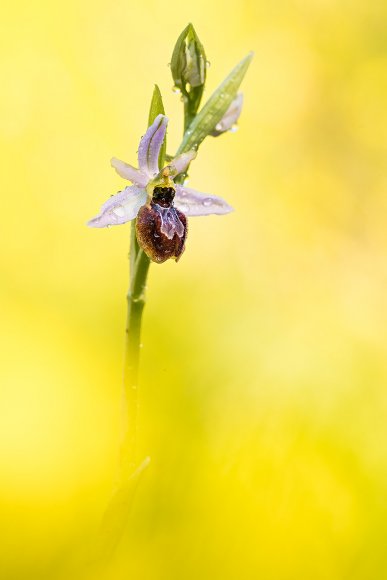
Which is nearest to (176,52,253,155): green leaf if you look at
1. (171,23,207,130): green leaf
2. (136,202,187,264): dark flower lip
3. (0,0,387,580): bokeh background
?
(171,23,207,130): green leaf

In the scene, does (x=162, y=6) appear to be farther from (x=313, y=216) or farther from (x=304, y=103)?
(x=313, y=216)

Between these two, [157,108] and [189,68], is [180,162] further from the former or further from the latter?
[189,68]

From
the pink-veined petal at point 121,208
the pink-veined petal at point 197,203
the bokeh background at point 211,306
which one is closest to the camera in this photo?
the pink-veined petal at point 121,208

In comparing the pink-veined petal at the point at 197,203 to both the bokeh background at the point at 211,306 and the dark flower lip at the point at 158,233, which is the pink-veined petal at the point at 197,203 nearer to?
the dark flower lip at the point at 158,233

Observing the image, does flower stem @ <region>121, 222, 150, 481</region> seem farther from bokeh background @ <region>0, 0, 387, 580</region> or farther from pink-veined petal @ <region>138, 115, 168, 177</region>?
bokeh background @ <region>0, 0, 387, 580</region>

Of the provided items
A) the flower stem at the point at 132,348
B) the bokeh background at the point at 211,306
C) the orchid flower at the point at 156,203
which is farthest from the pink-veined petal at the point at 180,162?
the bokeh background at the point at 211,306

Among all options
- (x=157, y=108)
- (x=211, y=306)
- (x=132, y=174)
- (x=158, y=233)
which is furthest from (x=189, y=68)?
(x=211, y=306)

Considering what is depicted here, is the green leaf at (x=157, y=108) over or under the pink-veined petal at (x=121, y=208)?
over
